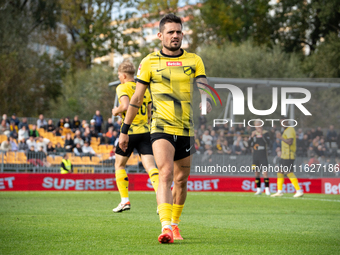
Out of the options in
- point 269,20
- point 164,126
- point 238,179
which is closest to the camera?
point 164,126

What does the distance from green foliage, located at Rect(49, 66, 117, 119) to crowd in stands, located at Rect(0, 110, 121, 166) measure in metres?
17.5

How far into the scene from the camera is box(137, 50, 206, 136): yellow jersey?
212 inches

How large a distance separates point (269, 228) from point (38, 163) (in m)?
13.6

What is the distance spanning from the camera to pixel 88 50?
44.3 metres

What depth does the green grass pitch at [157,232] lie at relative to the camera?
486 cm

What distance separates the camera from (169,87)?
541 cm

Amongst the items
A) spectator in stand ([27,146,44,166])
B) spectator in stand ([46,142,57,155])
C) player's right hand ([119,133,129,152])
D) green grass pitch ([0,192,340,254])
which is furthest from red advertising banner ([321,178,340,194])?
player's right hand ([119,133,129,152])

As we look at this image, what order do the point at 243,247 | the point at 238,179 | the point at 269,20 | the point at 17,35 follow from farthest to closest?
the point at 269,20 < the point at 17,35 < the point at 238,179 < the point at 243,247

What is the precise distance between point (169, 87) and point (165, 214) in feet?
4.48

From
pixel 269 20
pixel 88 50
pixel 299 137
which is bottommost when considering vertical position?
pixel 299 137

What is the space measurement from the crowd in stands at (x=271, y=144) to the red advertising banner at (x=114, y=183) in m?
2.11

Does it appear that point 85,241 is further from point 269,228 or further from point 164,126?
point 269,228

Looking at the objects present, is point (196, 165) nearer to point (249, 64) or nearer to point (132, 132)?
point (132, 132)

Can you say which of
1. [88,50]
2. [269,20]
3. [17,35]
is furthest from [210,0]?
[17,35]
